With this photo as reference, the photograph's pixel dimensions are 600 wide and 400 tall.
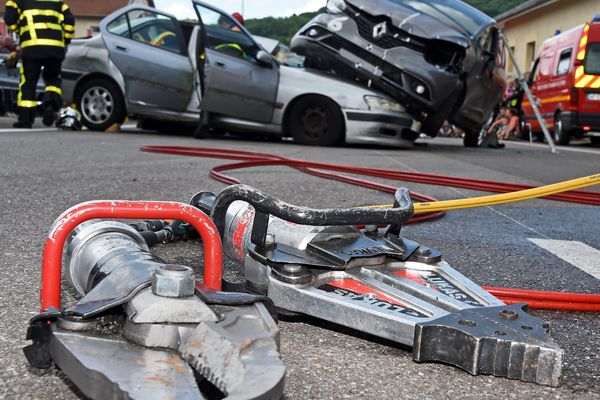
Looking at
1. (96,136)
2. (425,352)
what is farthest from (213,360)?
(96,136)

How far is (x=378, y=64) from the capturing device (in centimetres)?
1052

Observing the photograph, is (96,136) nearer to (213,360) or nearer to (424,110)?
(424,110)

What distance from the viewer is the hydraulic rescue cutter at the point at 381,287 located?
165cm

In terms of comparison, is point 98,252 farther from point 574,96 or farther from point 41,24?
point 574,96

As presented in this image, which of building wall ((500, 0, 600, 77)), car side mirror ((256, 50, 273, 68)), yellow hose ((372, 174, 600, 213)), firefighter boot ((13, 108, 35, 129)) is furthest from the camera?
building wall ((500, 0, 600, 77))

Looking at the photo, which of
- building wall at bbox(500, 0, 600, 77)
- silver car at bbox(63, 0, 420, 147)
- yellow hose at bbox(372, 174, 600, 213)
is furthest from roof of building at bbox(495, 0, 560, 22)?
yellow hose at bbox(372, 174, 600, 213)

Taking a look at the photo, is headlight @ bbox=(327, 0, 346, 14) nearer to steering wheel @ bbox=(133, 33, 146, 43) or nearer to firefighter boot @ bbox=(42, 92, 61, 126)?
steering wheel @ bbox=(133, 33, 146, 43)

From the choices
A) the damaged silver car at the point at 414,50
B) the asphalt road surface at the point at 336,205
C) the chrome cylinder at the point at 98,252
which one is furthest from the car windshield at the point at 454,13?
the chrome cylinder at the point at 98,252

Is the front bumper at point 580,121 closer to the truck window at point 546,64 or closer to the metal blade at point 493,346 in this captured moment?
the truck window at point 546,64

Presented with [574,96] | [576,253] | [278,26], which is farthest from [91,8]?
[576,253]

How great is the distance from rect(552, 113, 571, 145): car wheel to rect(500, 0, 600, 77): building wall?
15.2m

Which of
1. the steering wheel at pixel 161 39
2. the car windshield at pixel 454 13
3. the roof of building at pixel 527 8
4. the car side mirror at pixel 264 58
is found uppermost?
the roof of building at pixel 527 8

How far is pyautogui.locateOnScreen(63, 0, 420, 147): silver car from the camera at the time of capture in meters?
10.3

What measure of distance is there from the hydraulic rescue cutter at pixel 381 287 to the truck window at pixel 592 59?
15.3 meters
